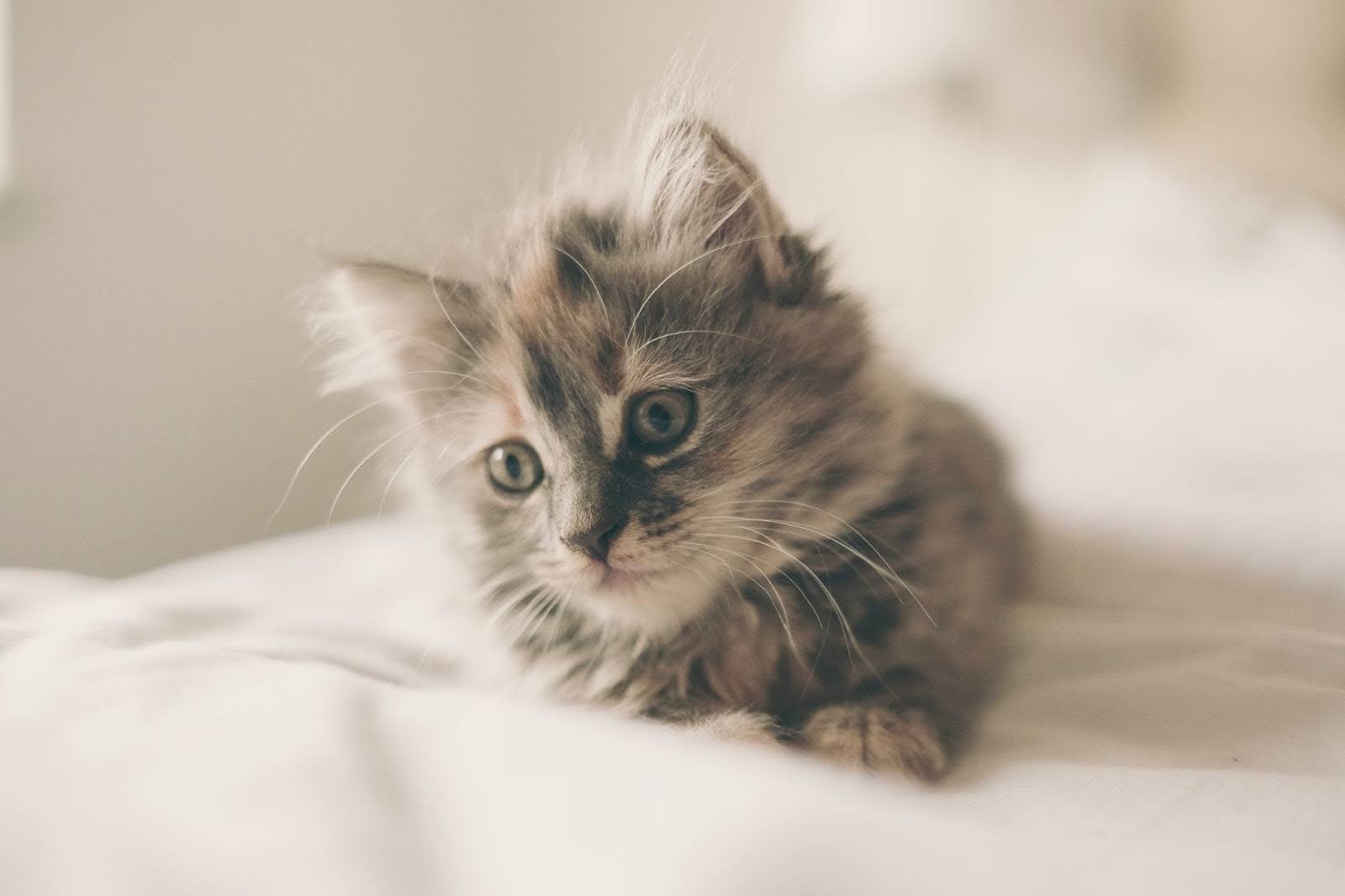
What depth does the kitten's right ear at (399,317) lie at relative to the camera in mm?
1118

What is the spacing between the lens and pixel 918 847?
0.55 m

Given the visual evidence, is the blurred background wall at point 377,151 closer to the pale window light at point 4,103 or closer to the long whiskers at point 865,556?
the pale window light at point 4,103

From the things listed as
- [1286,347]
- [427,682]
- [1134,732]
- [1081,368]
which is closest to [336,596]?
[427,682]

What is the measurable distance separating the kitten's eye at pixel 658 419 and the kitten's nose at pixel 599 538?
0.30 ft

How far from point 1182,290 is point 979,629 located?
0.89 meters

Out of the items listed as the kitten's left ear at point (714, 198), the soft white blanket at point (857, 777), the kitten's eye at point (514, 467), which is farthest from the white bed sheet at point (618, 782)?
the kitten's left ear at point (714, 198)

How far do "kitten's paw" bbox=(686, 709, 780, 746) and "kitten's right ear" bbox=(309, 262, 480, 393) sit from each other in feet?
1.60

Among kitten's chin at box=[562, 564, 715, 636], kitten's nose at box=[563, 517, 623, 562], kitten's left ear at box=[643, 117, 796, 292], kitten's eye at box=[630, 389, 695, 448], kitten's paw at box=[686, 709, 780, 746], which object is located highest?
kitten's left ear at box=[643, 117, 796, 292]

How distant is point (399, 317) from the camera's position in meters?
1.15

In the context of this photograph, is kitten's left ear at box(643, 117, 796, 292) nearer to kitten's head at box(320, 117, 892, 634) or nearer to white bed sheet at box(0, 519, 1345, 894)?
kitten's head at box(320, 117, 892, 634)

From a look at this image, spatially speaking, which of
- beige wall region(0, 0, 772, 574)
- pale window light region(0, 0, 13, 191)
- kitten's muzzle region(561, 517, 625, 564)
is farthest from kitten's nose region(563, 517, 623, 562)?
pale window light region(0, 0, 13, 191)

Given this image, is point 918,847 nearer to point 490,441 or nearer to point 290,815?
point 290,815

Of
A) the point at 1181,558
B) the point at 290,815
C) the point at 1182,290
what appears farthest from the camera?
the point at 1182,290

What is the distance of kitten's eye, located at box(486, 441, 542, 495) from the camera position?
3.48ft
